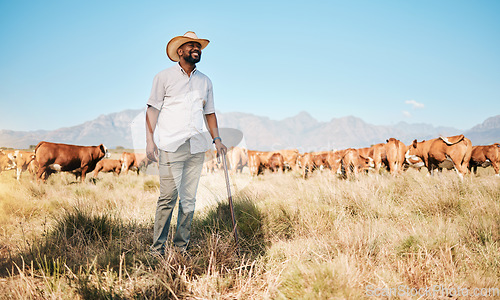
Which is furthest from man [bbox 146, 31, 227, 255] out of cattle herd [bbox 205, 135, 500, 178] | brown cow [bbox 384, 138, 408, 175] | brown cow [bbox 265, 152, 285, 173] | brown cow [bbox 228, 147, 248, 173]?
brown cow [bbox 228, 147, 248, 173]

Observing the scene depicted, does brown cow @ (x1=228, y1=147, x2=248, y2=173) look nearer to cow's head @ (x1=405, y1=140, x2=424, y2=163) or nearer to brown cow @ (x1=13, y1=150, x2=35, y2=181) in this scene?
brown cow @ (x1=13, y1=150, x2=35, y2=181)

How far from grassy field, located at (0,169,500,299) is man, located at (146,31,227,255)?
43 centimetres

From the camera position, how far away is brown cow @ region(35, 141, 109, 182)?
11.1 meters

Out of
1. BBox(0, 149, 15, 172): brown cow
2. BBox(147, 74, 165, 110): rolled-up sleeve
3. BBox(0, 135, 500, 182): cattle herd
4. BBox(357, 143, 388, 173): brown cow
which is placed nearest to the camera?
BBox(147, 74, 165, 110): rolled-up sleeve

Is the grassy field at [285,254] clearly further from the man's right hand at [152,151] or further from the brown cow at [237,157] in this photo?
the brown cow at [237,157]

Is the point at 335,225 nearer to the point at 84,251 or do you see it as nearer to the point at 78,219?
the point at 84,251

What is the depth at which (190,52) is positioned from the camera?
359 cm

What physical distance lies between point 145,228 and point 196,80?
98.2 inches

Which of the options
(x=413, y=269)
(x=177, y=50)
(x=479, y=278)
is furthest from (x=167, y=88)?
(x=479, y=278)

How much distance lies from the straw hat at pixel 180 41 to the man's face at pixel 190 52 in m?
0.07

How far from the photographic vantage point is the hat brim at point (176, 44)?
3.62 m

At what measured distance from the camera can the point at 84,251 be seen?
350 cm

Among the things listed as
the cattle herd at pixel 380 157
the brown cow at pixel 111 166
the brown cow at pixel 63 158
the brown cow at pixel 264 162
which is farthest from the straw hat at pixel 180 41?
the brown cow at pixel 264 162

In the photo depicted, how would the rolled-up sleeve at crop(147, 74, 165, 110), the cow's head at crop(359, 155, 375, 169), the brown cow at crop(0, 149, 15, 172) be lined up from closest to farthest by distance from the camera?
the rolled-up sleeve at crop(147, 74, 165, 110) → the cow's head at crop(359, 155, 375, 169) → the brown cow at crop(0, 149, 15, 172)
